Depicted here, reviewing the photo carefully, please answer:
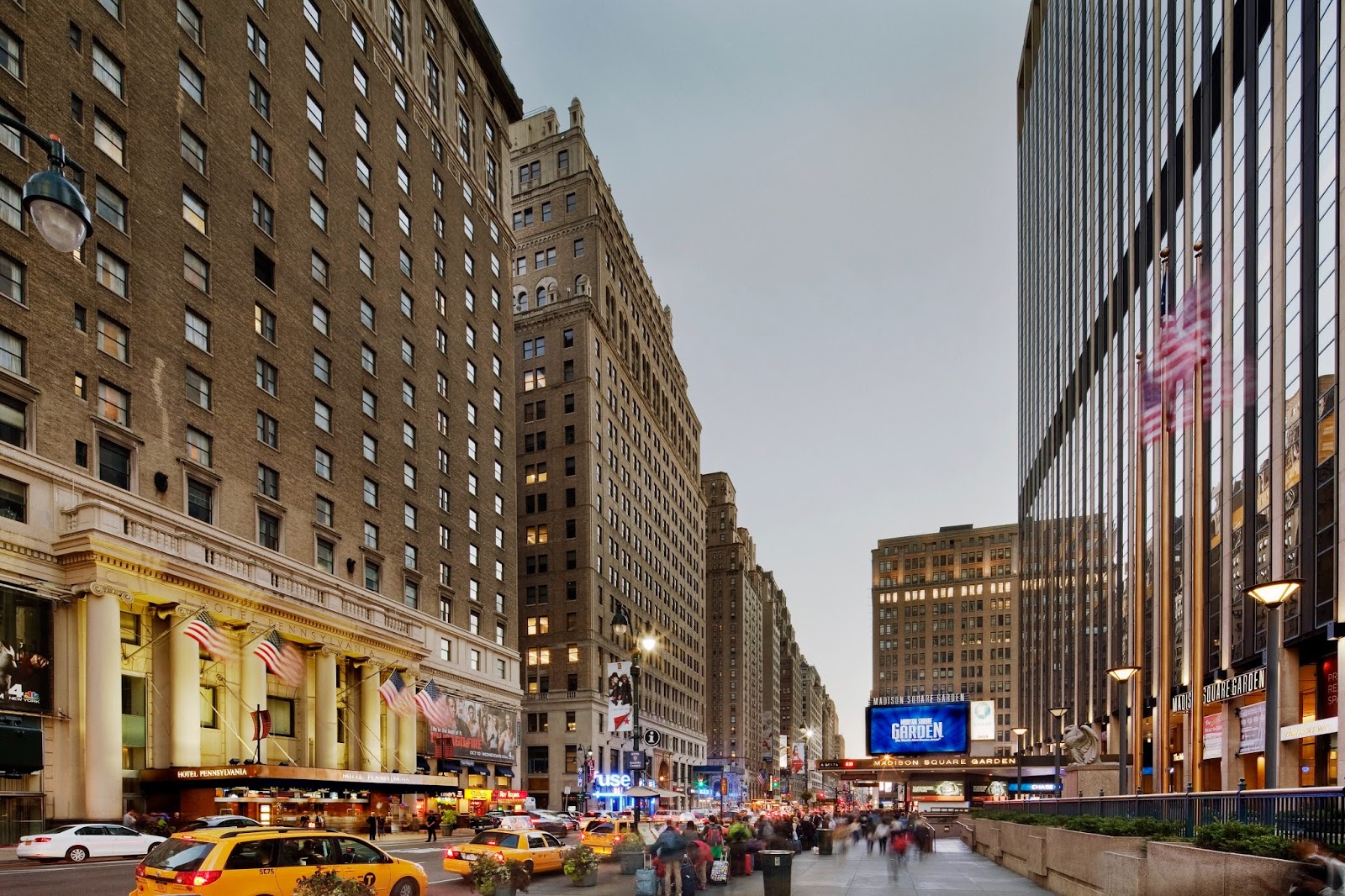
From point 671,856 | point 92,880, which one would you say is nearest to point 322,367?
point 92,880

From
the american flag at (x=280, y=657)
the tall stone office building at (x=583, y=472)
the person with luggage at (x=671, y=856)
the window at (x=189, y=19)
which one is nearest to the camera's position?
the person with luggage at (x=671, y=856)

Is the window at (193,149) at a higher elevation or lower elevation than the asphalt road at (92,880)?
higher

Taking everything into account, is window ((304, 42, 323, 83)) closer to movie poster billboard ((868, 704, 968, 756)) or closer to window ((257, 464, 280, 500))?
window ((257, 464, 280, 500))

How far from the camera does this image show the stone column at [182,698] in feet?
135

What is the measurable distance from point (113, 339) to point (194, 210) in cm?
906

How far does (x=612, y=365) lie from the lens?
359 ft

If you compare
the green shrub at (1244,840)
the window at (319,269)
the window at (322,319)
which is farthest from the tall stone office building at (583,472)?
the green shrub at (1244,840)

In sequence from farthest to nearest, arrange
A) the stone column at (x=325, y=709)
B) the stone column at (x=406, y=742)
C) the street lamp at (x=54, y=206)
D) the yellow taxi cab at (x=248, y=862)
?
the stone column at (x=406, y=742) < the stone column at (x=325, y=709) < the yellow taxi cab at (x=248, y=862) < the street lamp at (x=54, y=206)

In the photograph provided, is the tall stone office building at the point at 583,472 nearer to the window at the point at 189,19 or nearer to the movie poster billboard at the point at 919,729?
the movie poster billboard at the point at 919,729

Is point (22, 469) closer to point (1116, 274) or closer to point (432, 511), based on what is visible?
point (432, 511)

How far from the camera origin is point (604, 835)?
38188 mm

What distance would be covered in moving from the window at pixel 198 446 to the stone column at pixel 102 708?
887 centimetres

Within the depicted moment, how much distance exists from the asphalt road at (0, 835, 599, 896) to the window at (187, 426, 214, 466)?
19323mm

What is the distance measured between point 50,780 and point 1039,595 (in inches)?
3311
